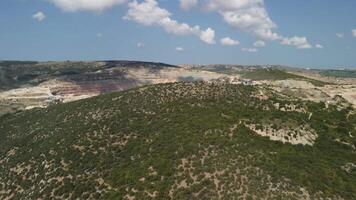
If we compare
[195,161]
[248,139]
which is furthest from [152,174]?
[248,139]

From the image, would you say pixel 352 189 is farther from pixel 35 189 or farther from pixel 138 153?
pixel 35 189

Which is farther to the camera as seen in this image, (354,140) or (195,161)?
(354,140)

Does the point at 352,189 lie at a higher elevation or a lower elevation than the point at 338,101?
lower

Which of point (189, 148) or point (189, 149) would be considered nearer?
point (189, 149)
